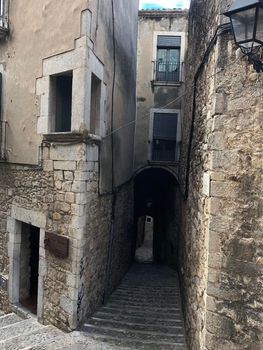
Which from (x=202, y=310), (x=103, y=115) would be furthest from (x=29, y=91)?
(x=202, y=310)

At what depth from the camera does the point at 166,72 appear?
1071cm

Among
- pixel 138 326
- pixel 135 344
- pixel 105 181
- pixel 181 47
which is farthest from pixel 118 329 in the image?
pixel 181 47

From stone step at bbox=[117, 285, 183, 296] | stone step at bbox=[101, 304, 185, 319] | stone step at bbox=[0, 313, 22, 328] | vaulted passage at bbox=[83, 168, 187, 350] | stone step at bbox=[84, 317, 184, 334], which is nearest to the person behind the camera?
vaulted passage at bbox=[83, 168, 187, 350]

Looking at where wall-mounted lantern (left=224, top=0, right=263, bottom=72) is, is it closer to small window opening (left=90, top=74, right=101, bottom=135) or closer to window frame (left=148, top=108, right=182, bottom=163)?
small window opening (left=90, top=74, right=101, bottom=135)

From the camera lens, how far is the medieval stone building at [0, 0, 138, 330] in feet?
15.8

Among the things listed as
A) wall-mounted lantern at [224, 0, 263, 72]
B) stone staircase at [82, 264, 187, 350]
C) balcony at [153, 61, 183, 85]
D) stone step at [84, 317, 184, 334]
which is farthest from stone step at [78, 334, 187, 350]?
balcony at [153, 61, 183, 85]

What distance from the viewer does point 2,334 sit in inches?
197

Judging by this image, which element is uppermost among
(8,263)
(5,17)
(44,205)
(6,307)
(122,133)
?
(5,17)

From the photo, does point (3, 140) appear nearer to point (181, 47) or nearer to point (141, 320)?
point (141, 320)

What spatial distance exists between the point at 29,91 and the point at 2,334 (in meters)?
4.09

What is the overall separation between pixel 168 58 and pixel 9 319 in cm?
908

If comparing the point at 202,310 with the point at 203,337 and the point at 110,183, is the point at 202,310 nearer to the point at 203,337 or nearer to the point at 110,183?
the point at 203,337

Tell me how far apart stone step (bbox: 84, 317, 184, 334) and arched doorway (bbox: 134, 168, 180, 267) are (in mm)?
4659

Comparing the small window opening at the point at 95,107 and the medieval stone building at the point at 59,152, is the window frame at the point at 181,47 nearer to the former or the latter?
the medieval stone building at the point at 59,152
